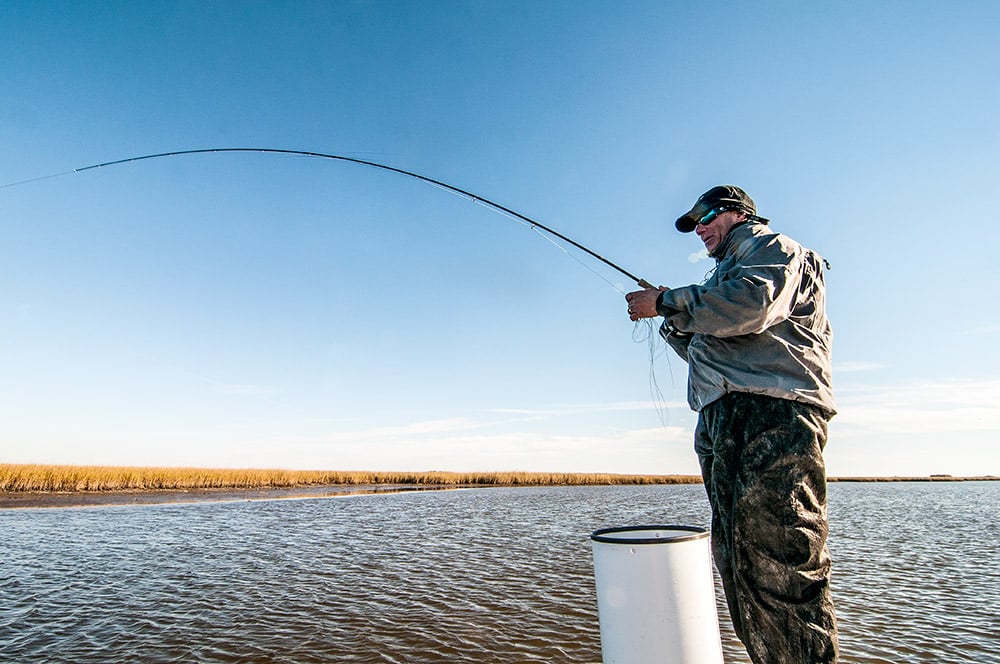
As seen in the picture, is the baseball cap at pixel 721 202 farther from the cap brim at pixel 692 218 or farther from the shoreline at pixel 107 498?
the shoreline at pixel 107 498

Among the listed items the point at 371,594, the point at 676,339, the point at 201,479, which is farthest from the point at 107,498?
the point at 676,339

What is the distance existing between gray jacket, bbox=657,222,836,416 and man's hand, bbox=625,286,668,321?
0.05 metres

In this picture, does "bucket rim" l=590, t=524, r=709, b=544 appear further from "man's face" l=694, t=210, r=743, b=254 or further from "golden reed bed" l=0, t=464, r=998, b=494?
"golden reed bed" l=0, t=464, r=998, b=494

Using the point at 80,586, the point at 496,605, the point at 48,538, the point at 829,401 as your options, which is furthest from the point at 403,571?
the point at 48,538

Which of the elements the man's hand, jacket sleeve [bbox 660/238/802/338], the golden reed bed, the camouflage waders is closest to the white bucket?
the camouflage waders

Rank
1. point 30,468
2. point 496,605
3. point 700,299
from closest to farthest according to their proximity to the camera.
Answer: point 700,299 → point 496,605 → point 30,468

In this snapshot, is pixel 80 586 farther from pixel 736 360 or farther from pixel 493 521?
pixel 493 521

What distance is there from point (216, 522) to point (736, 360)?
15.1 meters

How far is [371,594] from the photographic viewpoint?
666cm

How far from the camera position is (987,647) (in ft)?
16.6

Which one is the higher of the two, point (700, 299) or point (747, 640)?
point (700, 299)

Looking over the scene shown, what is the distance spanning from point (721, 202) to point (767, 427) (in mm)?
1173

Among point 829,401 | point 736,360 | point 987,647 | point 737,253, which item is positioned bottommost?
point 987,647

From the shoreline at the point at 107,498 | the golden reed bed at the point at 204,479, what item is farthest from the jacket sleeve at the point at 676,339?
the golden reed bed at the point at 204,479
